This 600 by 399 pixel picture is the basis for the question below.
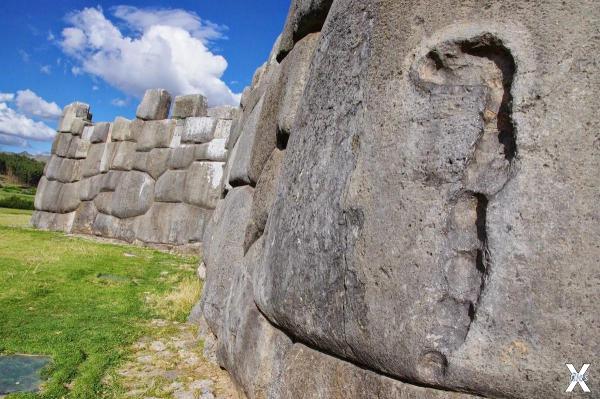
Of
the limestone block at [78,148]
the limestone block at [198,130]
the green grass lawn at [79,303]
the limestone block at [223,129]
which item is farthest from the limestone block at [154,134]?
the green grass lawn at [79,303]

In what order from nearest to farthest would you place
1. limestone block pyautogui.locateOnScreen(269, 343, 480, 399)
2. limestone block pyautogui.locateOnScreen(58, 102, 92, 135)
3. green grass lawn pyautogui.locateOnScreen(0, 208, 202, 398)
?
limestone block pyautogui.locateOnScreen(269, 343, 480, 399) < green grass lawn pyautogui.locateOnScreen(0, 208, 202, 398) < limestone block pyautogui.locateOnScreen(58, 102, 92, 135)

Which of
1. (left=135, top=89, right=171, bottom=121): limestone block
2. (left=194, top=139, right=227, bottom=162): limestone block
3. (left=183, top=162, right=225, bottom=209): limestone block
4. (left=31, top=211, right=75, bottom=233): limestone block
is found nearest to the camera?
(left=183, top=162, right=225, bottom=209): limestone block

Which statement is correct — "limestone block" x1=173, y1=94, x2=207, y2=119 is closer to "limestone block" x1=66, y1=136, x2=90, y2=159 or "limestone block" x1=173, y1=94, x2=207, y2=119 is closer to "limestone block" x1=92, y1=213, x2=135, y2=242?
"limestone block" x1=92, y1=213, x2=135, y2=242

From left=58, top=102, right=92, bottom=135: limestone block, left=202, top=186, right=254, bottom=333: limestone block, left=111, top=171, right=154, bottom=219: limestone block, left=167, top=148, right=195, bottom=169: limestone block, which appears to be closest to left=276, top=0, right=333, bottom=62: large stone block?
left=202, top=186, right=254, bottom=333: limestone block

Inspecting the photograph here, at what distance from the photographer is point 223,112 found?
9992mm

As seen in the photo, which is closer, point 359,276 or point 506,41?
point 506,41

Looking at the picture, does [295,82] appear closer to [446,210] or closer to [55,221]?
[446,210]

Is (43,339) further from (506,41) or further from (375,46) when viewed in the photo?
(506,41)

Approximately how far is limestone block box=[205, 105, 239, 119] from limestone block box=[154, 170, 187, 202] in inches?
51.6

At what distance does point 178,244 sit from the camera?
980cm

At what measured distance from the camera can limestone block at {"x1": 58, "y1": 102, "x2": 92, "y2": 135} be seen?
1274 cm

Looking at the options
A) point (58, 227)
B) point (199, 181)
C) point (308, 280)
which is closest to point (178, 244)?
point (199, 181)

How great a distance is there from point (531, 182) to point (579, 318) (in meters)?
0.42

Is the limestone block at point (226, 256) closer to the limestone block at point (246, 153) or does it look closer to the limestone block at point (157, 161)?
the limestone block at point (246, 153)
